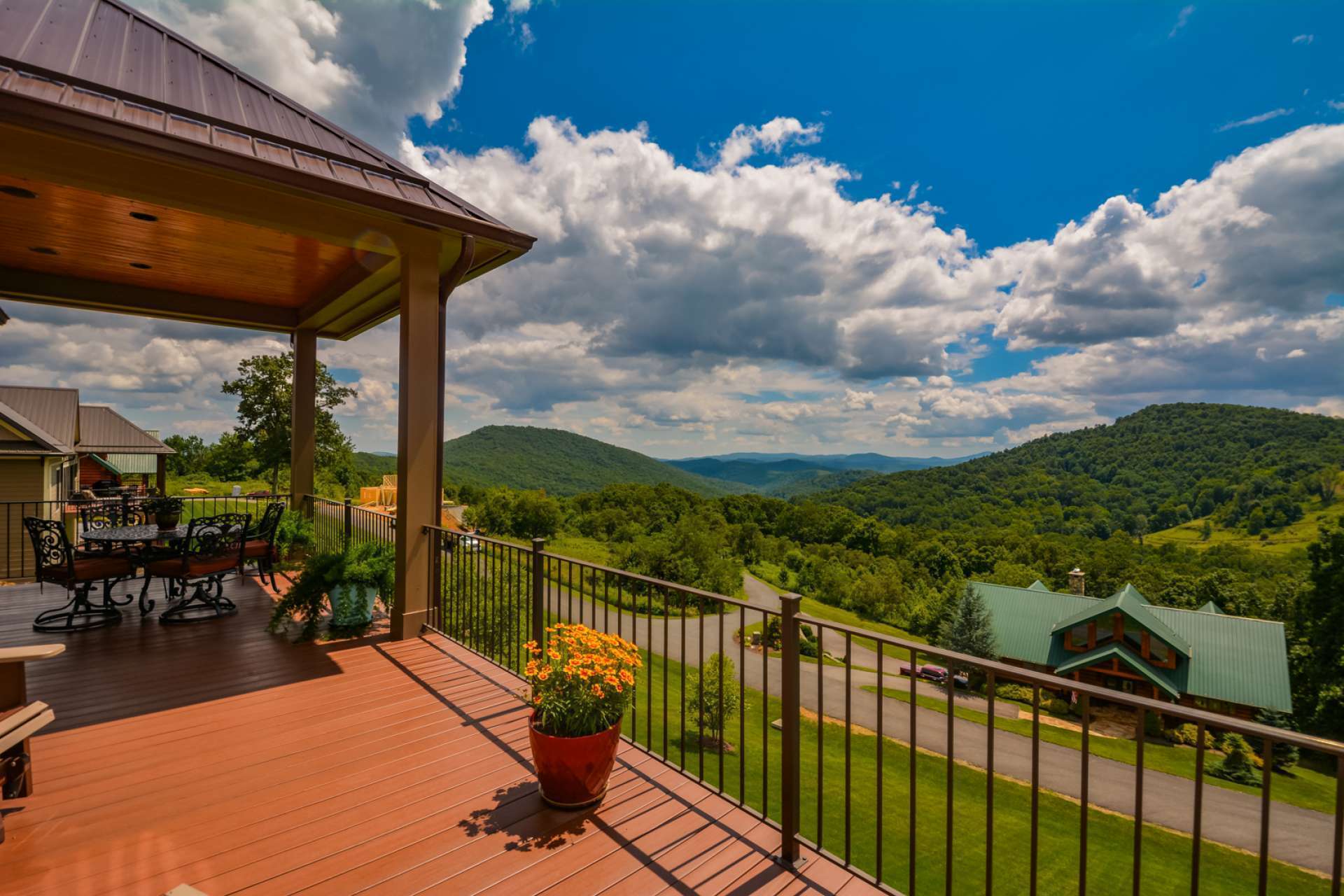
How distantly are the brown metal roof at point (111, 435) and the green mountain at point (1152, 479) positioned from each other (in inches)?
2508

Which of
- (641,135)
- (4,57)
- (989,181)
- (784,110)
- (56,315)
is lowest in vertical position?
(56,315)

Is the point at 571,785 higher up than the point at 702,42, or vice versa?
the point at 702,42

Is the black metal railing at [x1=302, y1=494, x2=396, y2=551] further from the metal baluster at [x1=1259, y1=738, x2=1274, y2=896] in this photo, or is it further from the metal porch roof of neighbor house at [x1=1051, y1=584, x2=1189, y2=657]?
the metal porch roof of neighbor house at [x1=1051, y1=584, x2=1189, y2=657]

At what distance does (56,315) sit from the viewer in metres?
7.78

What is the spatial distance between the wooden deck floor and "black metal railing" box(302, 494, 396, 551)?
1835 millimetres

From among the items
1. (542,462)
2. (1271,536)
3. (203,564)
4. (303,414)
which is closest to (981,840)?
(203,564)

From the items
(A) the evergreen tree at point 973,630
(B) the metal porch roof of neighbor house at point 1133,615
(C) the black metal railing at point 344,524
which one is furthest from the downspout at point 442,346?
(A) the evergreen tree at point 973,630

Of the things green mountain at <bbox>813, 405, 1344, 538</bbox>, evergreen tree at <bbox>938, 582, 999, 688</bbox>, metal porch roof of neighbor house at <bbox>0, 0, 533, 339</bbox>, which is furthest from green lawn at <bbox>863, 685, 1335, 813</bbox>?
green mountain at <bbox>813, 405, 1344, 538</bbox>

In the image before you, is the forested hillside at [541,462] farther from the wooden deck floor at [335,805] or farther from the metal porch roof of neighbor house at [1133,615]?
the wooden deck floor at [335,805]

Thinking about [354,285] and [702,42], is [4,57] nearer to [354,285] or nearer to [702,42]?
[354,285]

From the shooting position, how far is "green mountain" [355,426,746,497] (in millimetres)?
71812

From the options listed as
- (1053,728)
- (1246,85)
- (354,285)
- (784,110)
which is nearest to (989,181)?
(1246,85)

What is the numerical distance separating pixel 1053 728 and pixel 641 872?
86.1 feet

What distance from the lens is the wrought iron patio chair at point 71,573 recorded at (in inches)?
191
